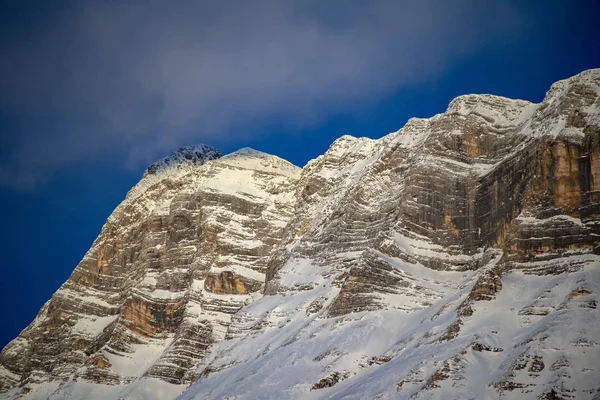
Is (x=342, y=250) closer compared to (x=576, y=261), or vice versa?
(x=576, y=261)

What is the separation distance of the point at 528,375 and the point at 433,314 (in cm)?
3369

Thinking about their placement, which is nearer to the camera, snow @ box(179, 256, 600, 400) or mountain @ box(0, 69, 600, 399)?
snow @ box(179, 256, 600, 400)

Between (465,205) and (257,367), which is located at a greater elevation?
(465,205)

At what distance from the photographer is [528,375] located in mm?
111375

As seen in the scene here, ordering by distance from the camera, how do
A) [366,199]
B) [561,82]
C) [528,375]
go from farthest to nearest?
1. [366,199]
2. [561,82]
3. [528,375]

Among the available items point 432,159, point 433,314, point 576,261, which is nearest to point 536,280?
point 576,261

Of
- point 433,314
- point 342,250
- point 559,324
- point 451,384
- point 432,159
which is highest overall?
point 432,159

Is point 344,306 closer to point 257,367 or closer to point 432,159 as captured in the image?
point 257,367

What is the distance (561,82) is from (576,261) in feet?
139

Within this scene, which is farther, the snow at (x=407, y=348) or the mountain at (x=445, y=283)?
the mountain at (x=445, y=283)

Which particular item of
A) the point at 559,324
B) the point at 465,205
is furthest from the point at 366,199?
the point at 559,324

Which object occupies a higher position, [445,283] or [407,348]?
[445,283]

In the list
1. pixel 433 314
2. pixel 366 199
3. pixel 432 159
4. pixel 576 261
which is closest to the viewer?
pixel 576 261

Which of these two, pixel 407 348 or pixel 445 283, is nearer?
pixel 407 348
